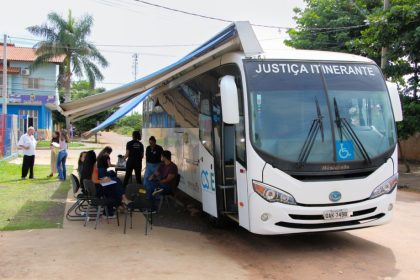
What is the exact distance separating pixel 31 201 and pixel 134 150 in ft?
9.79

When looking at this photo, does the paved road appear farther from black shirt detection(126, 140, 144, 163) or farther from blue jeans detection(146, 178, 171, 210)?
black shirt detection(126, 140, 144, 163)

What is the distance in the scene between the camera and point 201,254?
6.63 m

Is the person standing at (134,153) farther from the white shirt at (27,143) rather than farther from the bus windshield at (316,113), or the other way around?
the bus windshield at (316,113)

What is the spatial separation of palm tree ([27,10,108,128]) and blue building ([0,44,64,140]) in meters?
1.99

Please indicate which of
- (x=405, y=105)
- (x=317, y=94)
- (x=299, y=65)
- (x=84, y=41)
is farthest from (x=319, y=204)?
(x=84, y=41)

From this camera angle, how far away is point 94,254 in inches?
258

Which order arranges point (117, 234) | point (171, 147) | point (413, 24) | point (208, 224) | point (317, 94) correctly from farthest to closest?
point (413, 24) → point (171, 147) → point (208, 224) → point (117, 234) → point (317, 94)

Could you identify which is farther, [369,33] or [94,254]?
[369,33]

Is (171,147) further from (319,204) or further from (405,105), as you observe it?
(405,105)

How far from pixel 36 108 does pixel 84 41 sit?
8.67 m

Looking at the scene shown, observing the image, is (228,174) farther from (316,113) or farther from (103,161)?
(103,161)

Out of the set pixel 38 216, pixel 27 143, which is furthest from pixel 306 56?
pixel 27 143

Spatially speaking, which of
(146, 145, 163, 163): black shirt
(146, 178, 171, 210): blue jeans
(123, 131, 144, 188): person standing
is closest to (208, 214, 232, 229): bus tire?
(146, 178, 171, 210): blue jeans

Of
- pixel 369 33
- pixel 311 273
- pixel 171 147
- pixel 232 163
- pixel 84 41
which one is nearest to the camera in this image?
pixel 311 273
